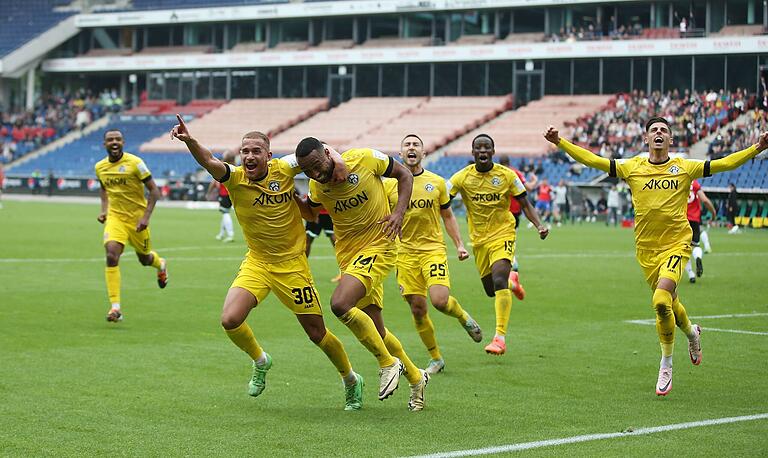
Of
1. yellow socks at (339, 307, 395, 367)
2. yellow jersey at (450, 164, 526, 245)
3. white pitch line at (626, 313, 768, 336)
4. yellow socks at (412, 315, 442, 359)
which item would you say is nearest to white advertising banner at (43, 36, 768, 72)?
white pitch line at (626, 313, 768, 336)

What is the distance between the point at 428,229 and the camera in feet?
39.9

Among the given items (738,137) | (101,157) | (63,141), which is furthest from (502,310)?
(63,141)

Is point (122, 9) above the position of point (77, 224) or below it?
above

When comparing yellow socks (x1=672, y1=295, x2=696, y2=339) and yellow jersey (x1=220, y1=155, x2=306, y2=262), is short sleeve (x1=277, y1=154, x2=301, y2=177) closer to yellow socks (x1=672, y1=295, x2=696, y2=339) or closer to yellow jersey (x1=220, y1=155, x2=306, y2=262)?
yellow jersey (x1=220, y1=155, x2=306, y2=262)

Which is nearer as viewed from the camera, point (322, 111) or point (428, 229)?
point (428, 229)

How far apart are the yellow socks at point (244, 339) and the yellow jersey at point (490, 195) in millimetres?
4376

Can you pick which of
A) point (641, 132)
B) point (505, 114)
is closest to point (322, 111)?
point (505, 114)

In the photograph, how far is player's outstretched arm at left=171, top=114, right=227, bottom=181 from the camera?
8648 mm

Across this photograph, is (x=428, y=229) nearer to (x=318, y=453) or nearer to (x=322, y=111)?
(x=318, y=453)

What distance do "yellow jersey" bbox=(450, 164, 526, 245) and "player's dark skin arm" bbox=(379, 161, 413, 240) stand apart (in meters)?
3.52

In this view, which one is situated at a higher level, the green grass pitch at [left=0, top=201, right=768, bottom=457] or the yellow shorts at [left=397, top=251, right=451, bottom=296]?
the yellow shorts at [left=397, top=251, right=451, bottom=296]

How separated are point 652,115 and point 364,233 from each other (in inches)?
1925

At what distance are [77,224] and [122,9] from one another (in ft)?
155

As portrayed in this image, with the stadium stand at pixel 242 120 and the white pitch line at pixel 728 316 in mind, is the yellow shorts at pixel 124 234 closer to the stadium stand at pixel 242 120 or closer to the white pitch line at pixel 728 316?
the white pitch line at pixel 728 316
